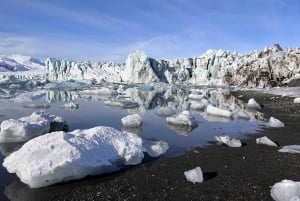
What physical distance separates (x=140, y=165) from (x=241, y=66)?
4878 centimetres

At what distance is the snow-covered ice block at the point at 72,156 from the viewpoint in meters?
5.39

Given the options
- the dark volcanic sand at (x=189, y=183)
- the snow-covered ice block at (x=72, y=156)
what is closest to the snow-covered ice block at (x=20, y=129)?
the snow-covered ice block at (x=72, y=156)

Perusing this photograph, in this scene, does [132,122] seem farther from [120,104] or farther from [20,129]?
[120,104]

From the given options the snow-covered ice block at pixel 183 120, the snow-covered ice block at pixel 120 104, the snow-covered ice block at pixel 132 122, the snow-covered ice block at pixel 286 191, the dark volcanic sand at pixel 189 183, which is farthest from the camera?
the snow-covered ice block at pixel 120 104

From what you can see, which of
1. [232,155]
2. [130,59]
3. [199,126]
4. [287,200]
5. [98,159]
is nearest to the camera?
[287,200]

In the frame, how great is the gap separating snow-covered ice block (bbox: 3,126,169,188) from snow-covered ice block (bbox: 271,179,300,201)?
2.81 m

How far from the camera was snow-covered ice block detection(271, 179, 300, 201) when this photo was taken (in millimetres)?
4675

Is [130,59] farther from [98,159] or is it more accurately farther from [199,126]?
[98,159]

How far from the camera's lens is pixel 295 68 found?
137ft

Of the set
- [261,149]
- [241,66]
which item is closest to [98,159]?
[261,149]

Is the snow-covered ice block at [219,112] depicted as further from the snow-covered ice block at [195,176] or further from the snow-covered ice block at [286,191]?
the snow-covered ice block at [286,191]

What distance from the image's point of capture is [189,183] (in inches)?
211

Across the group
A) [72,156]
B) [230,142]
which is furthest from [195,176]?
[230,142]

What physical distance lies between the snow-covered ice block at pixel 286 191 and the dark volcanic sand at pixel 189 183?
12 centimetres
